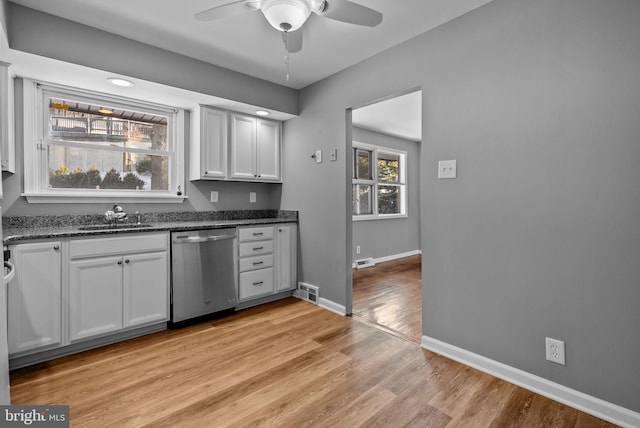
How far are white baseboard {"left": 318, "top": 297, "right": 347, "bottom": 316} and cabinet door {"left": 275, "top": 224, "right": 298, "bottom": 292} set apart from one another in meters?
0.46

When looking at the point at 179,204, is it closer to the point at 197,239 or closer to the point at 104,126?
the point at 197,239

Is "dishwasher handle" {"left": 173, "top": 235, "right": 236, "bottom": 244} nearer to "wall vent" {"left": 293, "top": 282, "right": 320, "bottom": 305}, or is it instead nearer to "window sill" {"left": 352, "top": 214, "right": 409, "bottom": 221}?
"wall vent" {"left": 293, "top": 282, "right": 320, "bottom": 305}

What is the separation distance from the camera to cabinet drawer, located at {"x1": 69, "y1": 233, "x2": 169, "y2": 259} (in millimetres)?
2322

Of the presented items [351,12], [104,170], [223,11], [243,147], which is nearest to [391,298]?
[243,147]

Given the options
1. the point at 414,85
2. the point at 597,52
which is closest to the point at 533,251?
the point at 597,52

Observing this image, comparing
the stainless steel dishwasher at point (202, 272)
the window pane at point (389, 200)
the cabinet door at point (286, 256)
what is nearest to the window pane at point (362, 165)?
the window pane at point (389, 200)

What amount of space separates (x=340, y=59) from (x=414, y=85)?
2.60 feet

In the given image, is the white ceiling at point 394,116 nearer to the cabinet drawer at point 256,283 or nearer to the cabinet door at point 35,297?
the cabinet drawer at point 256,283

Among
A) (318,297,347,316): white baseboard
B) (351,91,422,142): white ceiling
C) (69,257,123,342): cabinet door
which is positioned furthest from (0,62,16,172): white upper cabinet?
(351,91,422,142): white ceiling

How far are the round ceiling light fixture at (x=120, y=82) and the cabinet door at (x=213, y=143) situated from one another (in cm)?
70

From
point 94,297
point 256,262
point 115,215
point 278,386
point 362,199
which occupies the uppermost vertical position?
point 362,199

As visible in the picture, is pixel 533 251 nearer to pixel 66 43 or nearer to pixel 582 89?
pixel 582 89

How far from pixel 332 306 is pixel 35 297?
93.3 inches

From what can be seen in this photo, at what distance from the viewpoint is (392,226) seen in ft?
20.0
